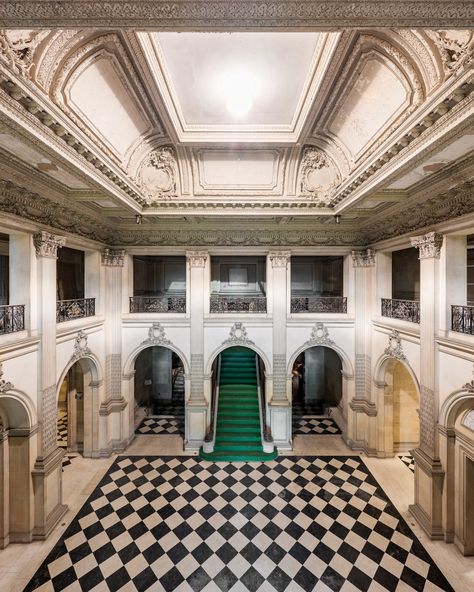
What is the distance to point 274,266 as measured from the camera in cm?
880

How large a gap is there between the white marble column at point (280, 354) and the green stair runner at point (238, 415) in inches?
23.3

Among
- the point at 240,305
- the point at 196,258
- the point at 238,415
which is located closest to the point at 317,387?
the point at 238,415

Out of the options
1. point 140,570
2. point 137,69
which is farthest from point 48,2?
point 140,570

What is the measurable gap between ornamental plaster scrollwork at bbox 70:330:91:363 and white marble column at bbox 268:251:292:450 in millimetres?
5042

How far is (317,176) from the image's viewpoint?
23.5 feet

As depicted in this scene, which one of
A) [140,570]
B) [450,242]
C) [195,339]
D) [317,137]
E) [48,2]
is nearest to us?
[48,2]

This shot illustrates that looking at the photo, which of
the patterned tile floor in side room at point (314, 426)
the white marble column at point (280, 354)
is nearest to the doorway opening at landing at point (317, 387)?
the patterned tile floor in side room at point (314, 426)

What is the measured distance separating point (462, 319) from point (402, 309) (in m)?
1.94

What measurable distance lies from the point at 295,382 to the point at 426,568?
9.12m

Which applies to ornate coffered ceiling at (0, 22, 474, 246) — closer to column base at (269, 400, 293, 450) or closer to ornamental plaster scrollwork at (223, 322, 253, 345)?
ornamental plaster scrollwork at (223, 322, 253, 345)

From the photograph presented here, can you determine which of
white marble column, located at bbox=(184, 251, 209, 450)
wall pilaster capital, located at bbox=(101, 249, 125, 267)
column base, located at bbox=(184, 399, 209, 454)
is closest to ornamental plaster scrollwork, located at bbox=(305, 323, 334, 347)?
white marble column, located at bbox=(184, 251, 209, 450)

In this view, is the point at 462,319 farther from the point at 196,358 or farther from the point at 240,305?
the point at 196,358

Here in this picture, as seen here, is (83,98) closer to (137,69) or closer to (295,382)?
(137,69)

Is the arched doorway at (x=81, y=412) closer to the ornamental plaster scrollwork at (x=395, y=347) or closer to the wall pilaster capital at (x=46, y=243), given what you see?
the wall pilaster capital at (x=46, y=243)
